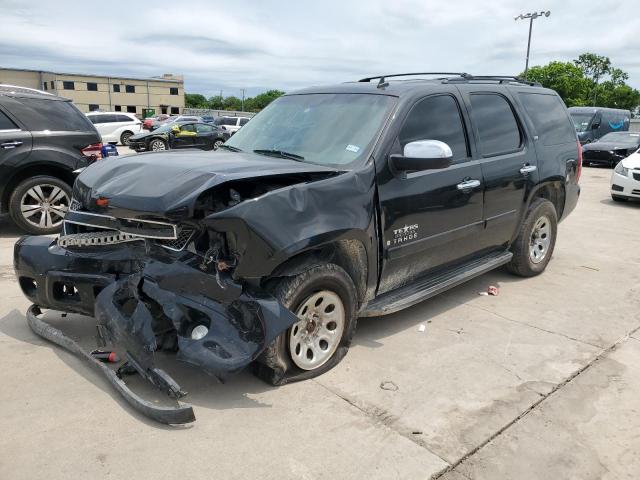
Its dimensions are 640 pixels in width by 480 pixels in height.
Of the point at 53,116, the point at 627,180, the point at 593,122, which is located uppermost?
the point at 593,122

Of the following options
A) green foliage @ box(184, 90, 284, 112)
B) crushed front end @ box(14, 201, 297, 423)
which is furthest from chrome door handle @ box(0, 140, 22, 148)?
green foliage @ box(184, 90, 284, 112)

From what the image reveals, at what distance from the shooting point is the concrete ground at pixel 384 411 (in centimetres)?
262

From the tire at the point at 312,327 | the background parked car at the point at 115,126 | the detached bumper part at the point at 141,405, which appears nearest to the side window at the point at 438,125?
the tire at the point at 312,327

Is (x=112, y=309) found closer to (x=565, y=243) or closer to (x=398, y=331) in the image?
(x=398, y=331)

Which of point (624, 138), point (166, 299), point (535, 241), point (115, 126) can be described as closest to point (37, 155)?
point (166, 299)

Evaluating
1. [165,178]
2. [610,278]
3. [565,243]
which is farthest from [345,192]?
[565,243]

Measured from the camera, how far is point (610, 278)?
19.1ft

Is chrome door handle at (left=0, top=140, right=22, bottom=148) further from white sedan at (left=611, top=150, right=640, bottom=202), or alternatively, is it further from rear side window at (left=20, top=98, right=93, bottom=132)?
white sedan at (left=611, top=150, right=640, bottom=202)

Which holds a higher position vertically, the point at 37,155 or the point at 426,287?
the point at 37,155

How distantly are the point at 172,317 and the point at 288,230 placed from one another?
32.0 inches

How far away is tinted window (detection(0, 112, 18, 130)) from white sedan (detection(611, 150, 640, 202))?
431 inches

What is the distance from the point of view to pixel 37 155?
679cm

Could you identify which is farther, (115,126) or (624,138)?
(115,126)

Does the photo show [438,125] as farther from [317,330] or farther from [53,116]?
[53,116]
